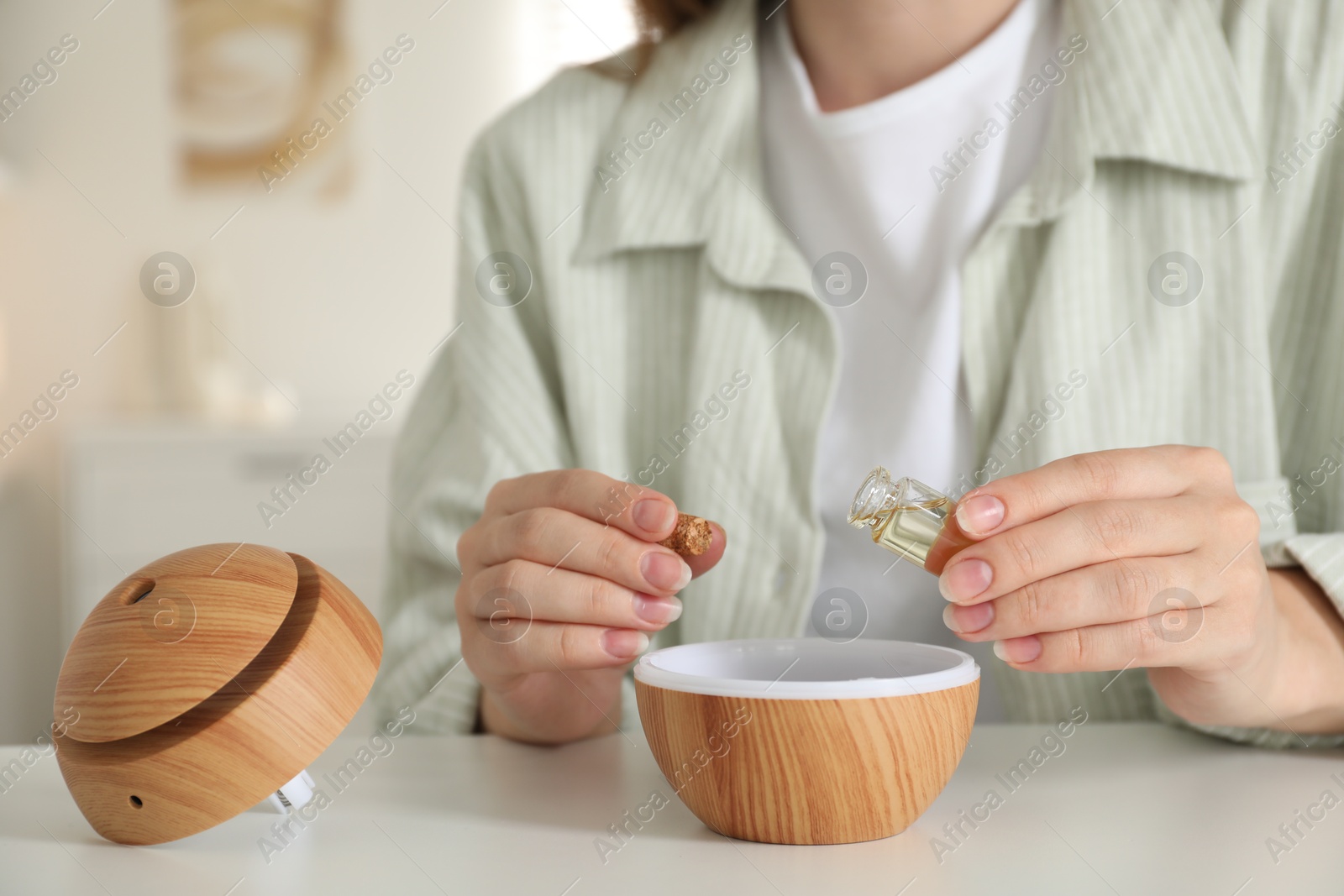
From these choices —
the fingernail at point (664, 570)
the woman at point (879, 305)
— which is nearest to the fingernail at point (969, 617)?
the fingernail at point (664, 570)

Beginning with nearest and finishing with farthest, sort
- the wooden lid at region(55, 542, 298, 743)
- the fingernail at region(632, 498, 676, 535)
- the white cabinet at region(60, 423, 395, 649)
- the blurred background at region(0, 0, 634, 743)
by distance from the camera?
the wooden lid at region(55, 542, 298, 743), the fingernail at region(632, 498, 676, 535), the white cabinet at region(60, 423, 395, 649), the blurred background at region(0, 0, 634, 743)

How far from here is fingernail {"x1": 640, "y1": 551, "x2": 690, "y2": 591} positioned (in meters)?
0.57

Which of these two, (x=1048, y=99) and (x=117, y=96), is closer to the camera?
(x=1048, y=99)

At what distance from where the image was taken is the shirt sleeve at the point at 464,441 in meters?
0.86

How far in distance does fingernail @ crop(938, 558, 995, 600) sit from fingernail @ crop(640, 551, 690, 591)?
14 cm

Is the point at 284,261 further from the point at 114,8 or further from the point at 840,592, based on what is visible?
the point at 840,592

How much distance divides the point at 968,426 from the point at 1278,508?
0.76ft

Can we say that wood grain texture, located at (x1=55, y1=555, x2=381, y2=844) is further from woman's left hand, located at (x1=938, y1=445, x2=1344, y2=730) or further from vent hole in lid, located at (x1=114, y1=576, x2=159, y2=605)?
woman's left hand, located at (x1=938, y1=445, x2=1344, y2=730)

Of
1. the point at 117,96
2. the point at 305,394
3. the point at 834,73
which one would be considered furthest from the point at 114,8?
the point at 834,73

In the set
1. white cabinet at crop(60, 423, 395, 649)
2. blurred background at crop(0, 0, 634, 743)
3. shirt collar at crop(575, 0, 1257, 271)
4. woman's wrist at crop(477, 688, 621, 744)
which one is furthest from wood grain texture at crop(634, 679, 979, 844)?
blurred background at crop(0, 0, 634, 743)

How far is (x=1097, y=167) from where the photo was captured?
836 millimetres

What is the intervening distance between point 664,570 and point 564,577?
2.5 inches

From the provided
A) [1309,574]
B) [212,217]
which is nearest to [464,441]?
[1309,574]

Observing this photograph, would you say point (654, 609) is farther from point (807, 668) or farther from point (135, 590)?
point (135, 590)
